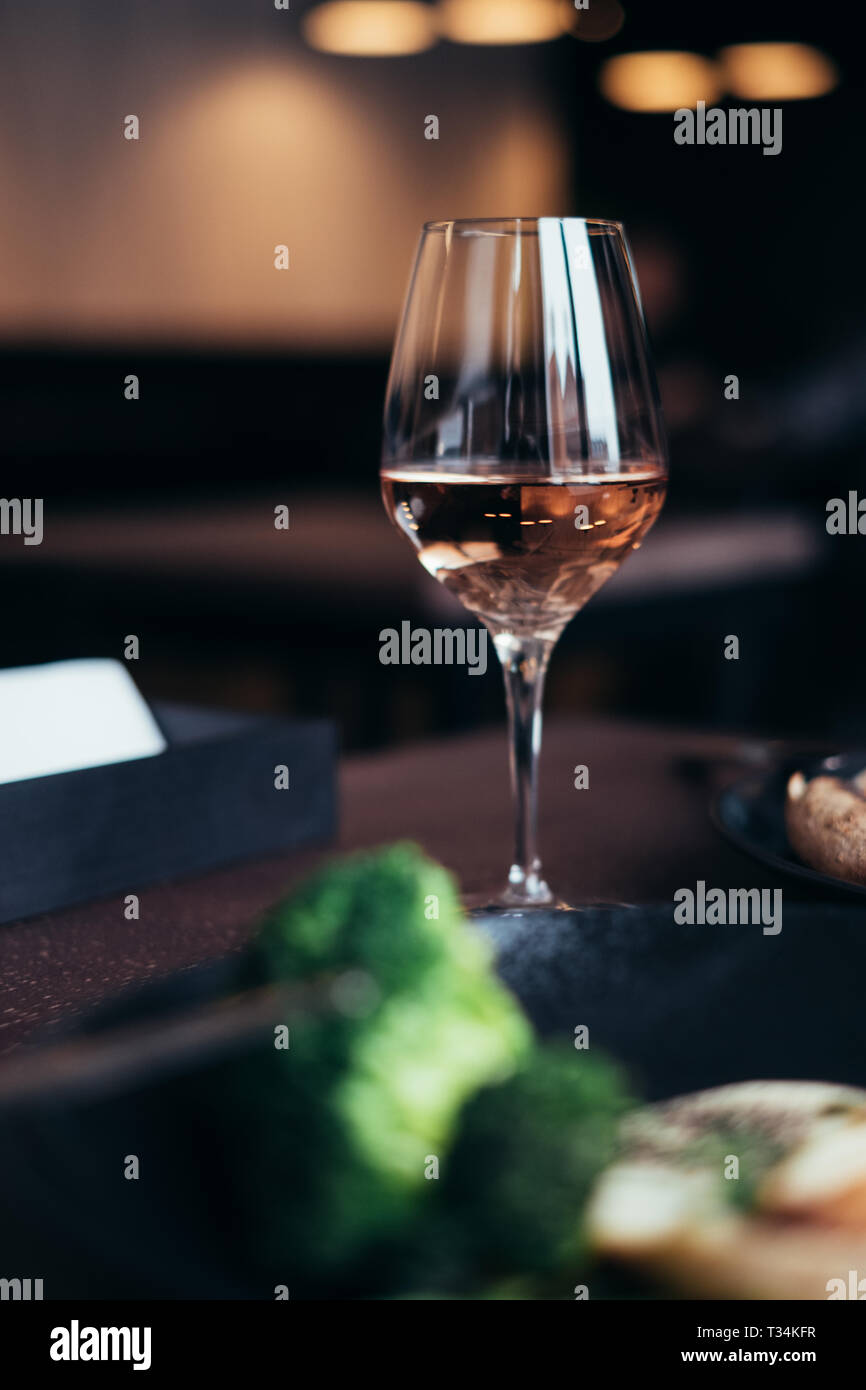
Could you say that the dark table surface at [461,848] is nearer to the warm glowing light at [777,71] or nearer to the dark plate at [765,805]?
the dark plate at [765,805]

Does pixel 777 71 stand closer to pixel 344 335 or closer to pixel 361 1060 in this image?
pixel 344 335

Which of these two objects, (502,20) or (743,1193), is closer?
(743,1193)

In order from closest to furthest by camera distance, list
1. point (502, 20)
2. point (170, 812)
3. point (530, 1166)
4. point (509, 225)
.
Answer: point (530, 1166) < point (509, 225) < point (170, 812) < point (502, 20)

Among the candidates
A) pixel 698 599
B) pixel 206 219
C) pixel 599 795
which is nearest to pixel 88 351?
pixel 206 219

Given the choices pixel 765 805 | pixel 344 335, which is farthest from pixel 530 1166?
pixel 344 335

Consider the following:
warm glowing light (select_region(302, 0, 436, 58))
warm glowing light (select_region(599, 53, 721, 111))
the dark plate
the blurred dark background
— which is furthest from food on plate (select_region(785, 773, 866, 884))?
warm glowing light (select_region(599, 53, 721, 111))

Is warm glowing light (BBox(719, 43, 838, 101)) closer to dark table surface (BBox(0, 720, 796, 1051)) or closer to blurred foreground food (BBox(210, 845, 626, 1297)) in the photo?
dark table surface (BBox(0, 720, 796, 1051))
